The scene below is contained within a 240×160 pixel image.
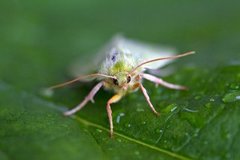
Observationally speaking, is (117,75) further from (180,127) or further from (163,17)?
(163,17)

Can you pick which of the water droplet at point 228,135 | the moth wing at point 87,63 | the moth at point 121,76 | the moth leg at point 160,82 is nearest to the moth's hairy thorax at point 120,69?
the moth at point 121,76

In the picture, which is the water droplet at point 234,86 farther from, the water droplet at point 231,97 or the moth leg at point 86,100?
the moth leg at point 86,100

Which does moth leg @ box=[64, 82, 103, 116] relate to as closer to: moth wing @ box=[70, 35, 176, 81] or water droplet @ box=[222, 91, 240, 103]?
moth wing @ box=[70, 35, 176, 81]

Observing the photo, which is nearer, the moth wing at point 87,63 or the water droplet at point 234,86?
the water droplet at point 234,86

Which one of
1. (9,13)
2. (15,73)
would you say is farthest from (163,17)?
(15,73)

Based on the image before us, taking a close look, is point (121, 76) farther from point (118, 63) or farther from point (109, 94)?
point (109, 94)

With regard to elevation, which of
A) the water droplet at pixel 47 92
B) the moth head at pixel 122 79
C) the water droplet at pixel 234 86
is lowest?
the water droplet at pixel 234 86

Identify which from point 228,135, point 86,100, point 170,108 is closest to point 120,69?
point 86,100
